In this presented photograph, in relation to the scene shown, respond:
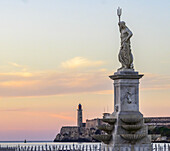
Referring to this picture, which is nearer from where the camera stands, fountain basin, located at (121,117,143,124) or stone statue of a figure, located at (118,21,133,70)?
fountain basin, located at (121,117,143,124)

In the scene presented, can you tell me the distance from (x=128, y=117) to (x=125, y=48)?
3.76m

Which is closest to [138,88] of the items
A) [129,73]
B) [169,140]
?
[129,73]

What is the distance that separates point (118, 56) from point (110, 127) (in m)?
3.87

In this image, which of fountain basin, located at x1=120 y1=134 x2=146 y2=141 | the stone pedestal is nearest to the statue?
the stone pedestal

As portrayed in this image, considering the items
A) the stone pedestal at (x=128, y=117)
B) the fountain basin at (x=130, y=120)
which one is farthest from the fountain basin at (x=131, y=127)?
the fountain basin at (x=130, y=120)

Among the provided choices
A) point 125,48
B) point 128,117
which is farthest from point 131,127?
point 125,48

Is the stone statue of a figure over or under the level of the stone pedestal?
over

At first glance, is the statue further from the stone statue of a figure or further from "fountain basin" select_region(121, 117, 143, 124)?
"fountain basin" select_region(121, 117, 143, 124)

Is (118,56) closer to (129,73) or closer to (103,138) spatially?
(129,73)

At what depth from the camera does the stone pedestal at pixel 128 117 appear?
2962 cm

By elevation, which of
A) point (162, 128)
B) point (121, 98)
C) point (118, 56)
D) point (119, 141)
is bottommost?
point (119, 141)

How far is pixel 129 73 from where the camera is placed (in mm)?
30125

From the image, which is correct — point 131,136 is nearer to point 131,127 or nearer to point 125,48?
point 131,127

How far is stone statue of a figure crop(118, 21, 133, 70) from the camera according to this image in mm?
30625
